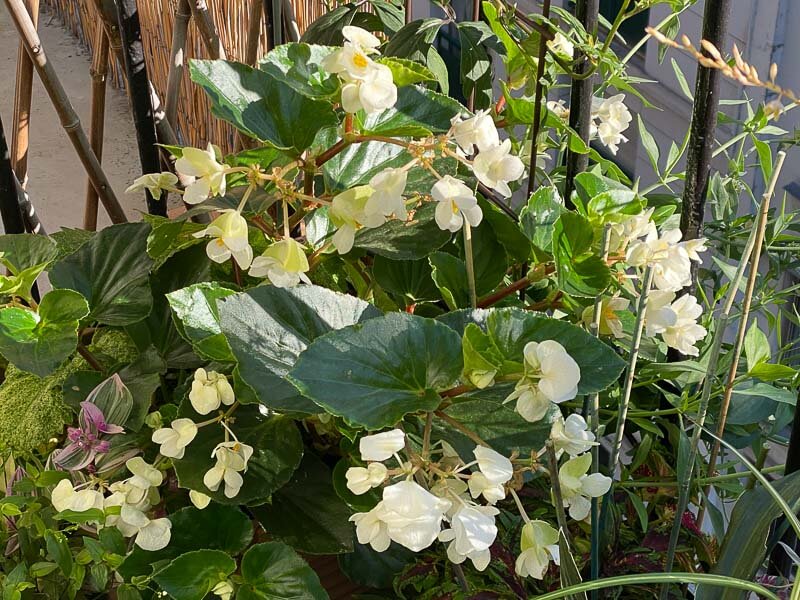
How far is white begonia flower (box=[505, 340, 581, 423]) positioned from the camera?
434 mm

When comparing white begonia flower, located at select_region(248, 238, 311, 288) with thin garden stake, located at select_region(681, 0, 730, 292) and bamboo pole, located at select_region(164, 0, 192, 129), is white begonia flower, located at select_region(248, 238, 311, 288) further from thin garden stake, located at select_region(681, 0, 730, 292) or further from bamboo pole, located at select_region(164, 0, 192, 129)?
bamboo pole, located at select_region(164, 0, 192, 129)

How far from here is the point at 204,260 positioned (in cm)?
71

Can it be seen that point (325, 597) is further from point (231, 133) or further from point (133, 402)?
point (231, 133)

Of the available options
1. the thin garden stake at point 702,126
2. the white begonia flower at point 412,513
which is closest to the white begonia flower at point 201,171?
the white begonia flower at point 412,513

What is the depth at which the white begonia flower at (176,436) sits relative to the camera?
564 mm

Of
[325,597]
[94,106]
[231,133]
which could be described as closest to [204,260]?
[325,597]

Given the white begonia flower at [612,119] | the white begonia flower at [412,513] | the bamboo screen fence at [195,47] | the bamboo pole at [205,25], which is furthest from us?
the bamboo screen fence at [195,47]

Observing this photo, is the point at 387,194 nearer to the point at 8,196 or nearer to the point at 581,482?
the point at 581,482

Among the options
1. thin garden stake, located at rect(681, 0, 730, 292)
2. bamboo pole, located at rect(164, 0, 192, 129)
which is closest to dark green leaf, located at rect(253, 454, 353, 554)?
thin garden stake, located at rect(681, 0, 730, 292)

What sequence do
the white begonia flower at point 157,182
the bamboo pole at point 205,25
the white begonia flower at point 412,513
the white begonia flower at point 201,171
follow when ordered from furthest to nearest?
the bamboo pole at point 205,25
the white begonia flower at point 157,182
the white begonia flower at point 201,171
the white begonia flower at point 412,513

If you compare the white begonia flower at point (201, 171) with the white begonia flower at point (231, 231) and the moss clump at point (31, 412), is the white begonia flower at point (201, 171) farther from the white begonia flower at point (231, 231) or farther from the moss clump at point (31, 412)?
the moss clump at point (31, 412)

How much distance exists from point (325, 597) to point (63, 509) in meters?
0.18

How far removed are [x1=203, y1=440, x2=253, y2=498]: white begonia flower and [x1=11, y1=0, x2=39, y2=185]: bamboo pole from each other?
0.55 meters

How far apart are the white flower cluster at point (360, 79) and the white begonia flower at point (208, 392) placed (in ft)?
0.60
